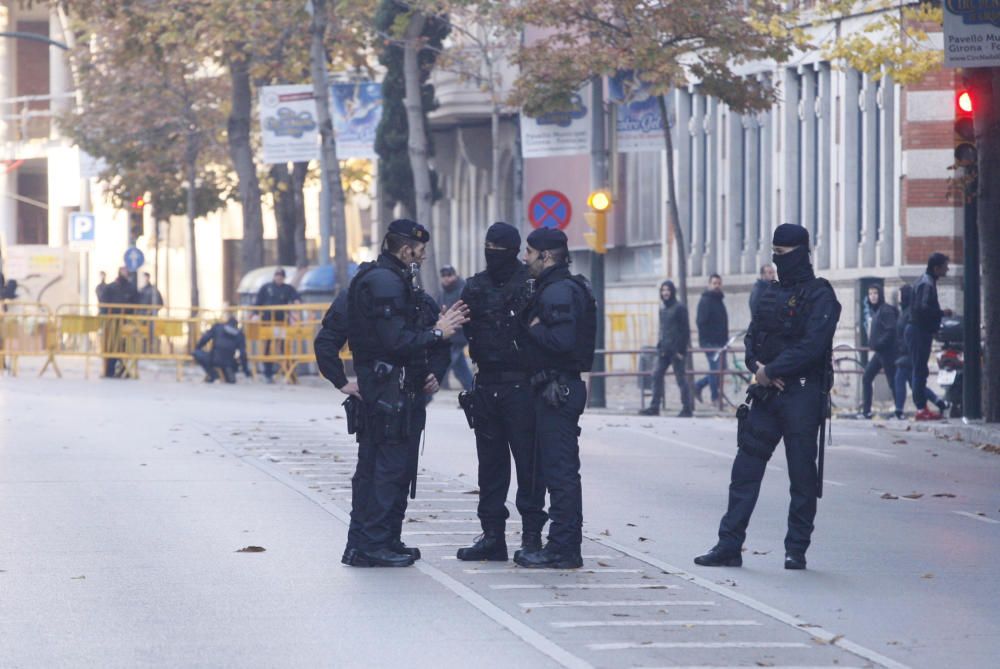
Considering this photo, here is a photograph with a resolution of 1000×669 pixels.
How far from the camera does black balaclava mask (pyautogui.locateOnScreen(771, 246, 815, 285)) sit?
10711 mm

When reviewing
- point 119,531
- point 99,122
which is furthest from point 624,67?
point 99,122

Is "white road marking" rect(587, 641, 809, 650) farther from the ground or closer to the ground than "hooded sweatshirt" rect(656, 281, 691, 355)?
closer to the ground

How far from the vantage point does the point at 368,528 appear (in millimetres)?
10633

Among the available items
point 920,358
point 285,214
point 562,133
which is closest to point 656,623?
point 920,358

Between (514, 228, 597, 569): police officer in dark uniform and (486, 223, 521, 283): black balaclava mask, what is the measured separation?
0.33 feet

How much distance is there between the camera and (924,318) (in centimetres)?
2203

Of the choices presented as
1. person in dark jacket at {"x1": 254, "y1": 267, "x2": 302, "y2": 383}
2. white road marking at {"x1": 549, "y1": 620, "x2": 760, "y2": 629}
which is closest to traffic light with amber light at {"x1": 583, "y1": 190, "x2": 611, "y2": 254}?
person in dark jacket at {"x1": 254, "y1": 267, "x2": 302, "y2": 383}

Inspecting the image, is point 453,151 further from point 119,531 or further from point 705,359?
point 119,531

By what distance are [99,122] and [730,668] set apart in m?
42.0

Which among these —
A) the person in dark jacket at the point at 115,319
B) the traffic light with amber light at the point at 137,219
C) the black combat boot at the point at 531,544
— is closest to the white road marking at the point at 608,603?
the black combat boot at the point at 531,544

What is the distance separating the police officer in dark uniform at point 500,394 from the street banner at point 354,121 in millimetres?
24509

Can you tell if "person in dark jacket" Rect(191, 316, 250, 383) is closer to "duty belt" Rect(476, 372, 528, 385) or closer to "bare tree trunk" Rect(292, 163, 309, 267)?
"bare tree trunk" Rect(292, 163, 309, 267)

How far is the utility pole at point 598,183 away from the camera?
26750 mm

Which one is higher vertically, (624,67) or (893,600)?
(624,67)
